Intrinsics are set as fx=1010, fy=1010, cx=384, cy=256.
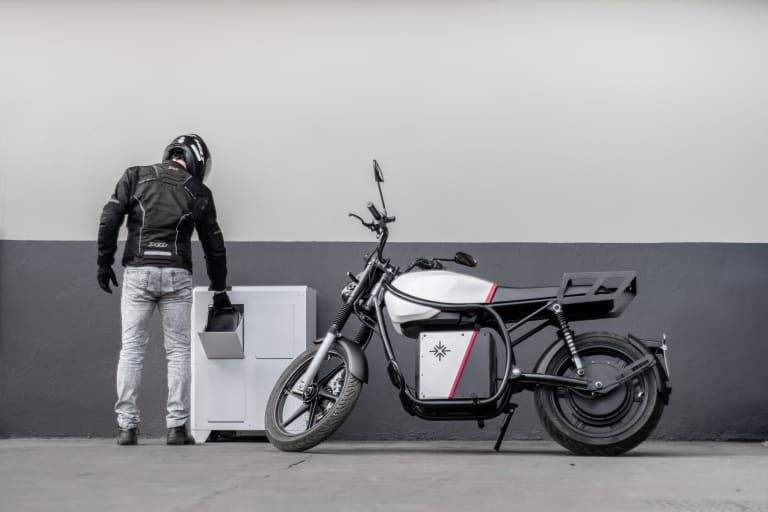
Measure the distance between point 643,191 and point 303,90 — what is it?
2.34 meters

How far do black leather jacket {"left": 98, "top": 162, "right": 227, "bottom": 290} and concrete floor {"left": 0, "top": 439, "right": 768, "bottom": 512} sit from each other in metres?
1.07

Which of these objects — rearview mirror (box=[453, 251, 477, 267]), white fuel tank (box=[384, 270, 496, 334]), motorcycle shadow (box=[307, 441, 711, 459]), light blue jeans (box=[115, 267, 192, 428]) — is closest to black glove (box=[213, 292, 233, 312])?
light blue jeans (box=[115, 267, 192, 428])

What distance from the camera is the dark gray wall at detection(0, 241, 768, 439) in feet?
20.9

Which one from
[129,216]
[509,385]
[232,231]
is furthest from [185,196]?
[509,385]

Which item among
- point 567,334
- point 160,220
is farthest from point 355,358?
point 160,220

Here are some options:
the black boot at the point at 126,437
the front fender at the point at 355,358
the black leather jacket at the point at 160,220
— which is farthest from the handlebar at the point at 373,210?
the black boot at the point at 126,437

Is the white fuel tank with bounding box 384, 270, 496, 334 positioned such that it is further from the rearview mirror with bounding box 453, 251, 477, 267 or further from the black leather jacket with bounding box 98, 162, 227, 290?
the black leather jacket with bounding box 98, 162, 227, 290

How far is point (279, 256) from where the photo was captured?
6.58 meters

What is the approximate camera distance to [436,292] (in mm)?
5250

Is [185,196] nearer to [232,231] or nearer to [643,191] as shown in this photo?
[232,231]

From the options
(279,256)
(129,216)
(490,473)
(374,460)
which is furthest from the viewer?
(279,256)

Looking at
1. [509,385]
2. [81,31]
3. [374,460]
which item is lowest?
[374,460]

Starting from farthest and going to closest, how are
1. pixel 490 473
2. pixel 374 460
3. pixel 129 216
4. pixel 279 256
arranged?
pixel 279 256 < pixel 129 216 < pixel 374 460 < pixel 490 473

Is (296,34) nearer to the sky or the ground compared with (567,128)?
nearer to the sky
